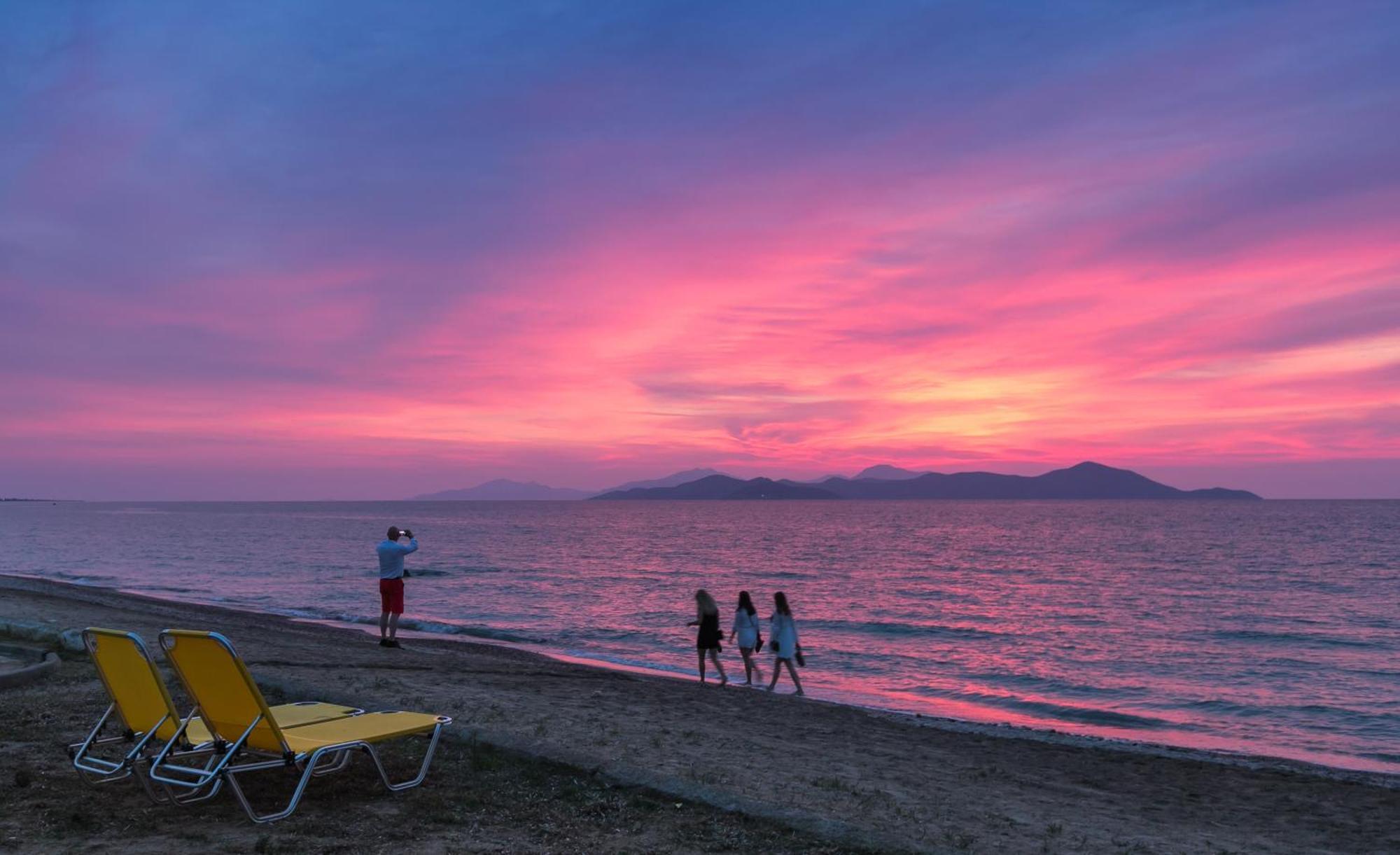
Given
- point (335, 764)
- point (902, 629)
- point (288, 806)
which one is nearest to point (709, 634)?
point (335, 764)

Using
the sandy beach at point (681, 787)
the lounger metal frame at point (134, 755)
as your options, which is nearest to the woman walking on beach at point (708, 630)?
the sandy beach at point (681, 787)

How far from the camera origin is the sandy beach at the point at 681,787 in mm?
5941

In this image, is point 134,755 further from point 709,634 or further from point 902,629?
point 902,629

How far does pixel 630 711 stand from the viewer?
11.4 meters

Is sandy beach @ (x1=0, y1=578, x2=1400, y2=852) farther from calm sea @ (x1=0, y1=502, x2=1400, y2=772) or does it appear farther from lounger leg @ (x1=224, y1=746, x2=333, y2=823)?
calm sea @ (x1=0, y1=502, x2=1400, y2=772)

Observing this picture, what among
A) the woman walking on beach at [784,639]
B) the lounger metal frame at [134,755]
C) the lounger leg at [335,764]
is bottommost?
the woman walking on beach at [784,639]

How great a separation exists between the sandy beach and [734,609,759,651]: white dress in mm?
2283

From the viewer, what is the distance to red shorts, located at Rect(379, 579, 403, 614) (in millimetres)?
15883

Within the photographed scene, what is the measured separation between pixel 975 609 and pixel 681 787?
31.0m

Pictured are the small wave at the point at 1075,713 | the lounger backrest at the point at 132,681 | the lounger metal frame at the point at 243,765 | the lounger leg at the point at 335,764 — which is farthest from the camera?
the small wave at the point at 1075,713

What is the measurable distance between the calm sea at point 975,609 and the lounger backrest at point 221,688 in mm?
13607

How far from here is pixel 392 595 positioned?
15.9 meters

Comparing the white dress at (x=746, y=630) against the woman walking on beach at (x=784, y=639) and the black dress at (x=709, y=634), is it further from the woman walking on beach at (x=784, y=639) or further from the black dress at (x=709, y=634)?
the black dress at (x=709, y=634)

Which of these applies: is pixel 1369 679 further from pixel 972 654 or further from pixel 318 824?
pixel 318 824
